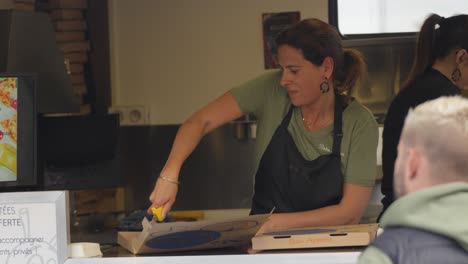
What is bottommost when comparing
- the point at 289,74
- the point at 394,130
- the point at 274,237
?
the point at 274,237

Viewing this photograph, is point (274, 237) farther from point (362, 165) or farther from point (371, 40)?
point (371, 40)

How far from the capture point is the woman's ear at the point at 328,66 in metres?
3.01

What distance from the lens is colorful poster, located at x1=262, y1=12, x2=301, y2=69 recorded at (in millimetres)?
5262

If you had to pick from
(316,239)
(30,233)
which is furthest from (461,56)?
(30,233)

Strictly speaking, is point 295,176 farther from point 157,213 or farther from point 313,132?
point 157,213

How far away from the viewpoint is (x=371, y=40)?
17.1 ft

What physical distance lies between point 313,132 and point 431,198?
155cm

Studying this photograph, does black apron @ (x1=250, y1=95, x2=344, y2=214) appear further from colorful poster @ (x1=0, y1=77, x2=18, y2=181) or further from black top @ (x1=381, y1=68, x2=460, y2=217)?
colorful poster @ (x1=0, y1=77, x2=18, y2=181)

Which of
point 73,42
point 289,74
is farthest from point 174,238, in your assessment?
point 73,42

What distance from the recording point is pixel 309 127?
3.05 meters

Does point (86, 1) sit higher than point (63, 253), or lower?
higher

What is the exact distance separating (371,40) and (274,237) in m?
2.90

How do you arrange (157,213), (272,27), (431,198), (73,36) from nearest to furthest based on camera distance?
(431,198) → (157,213) → (73,36) → (272,27)

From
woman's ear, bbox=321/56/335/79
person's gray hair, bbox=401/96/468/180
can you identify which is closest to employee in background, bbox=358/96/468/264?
person's gray hair, bbox=401/96/468/180
